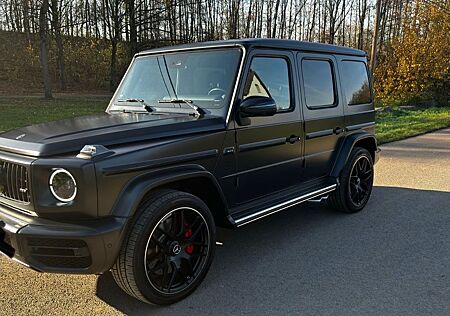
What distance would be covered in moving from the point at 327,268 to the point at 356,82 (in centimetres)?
282

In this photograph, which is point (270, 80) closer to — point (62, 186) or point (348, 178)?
point (348, 178)

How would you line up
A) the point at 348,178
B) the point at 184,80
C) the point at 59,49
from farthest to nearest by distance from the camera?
the point at 59,49 < the point at 348,178 < the point at 184,80

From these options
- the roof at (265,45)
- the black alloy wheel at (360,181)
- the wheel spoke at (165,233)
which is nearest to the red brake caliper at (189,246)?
the wheel spoke at (165,233)

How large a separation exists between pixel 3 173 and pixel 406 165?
736cm

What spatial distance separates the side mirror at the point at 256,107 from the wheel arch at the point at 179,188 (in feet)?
2.15

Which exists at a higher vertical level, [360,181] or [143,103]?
[143,103]

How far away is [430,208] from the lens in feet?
18.1

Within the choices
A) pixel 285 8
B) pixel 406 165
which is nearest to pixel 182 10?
pixel 285 8

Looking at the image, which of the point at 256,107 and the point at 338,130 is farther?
the point at 338,130

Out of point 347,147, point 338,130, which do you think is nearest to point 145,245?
point 338,130

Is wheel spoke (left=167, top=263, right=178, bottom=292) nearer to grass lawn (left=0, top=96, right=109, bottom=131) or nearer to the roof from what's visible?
the roof

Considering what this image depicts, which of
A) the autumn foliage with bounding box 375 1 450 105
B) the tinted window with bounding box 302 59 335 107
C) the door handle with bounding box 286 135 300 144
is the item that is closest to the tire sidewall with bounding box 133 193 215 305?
the door handle with bounding box 286 135 300 144

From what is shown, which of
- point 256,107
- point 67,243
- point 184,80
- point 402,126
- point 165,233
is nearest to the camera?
point 67,243

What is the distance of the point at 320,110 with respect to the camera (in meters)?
4.73
